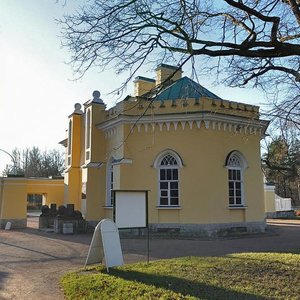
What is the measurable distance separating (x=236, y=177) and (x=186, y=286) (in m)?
13.5

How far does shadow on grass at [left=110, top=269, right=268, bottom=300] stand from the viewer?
6.77 m

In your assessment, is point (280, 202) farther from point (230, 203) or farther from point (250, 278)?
point (250, 278)

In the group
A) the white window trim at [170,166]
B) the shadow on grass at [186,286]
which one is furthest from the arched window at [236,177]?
the shadow on grass at [186,286]

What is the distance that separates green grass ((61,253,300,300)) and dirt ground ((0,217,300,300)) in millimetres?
716

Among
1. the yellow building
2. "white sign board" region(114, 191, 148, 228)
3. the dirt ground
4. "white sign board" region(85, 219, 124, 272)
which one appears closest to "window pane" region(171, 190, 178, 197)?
the yellow building

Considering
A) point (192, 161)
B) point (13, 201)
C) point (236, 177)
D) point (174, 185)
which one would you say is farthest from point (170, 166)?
point (13, 201)

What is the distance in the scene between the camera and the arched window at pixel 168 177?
19.5 metres

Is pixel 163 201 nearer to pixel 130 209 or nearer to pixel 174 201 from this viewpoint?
pixel 174 201

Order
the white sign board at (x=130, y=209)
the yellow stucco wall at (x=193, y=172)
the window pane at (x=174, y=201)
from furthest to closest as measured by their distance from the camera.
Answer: the window pane at (x=174, y=201), the yellow stucco wall at (x=193, y=172), the white sign board at (x=130, y=209)

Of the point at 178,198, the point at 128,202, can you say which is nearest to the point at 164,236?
the point at 178,198

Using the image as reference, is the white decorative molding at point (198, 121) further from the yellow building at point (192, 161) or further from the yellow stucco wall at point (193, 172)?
the yellow stucco wall at point (193, 172)

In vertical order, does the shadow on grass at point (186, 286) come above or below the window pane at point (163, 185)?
below

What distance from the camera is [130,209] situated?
35.4ft

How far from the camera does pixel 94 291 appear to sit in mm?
7531
